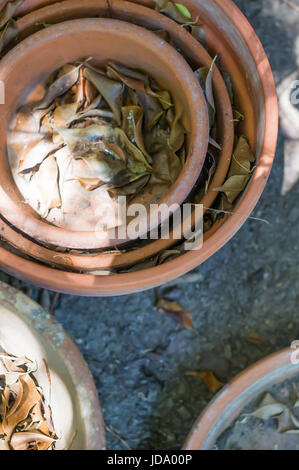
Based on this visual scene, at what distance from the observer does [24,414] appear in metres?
1.25

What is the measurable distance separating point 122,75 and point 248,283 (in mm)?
729

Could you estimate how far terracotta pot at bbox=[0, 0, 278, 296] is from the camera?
116cm

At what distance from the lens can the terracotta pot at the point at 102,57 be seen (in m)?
1.19

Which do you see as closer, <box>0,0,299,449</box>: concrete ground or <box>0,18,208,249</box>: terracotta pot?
<box>0,18,208,249</box>: terracotta pot

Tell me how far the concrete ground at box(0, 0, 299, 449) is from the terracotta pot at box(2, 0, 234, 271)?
0.31 meters

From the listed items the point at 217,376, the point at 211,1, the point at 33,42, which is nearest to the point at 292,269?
the point at 217,376

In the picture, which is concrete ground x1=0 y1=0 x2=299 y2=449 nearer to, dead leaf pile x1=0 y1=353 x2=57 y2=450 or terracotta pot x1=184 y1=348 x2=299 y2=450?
terracotta pot x1=184 y1=348 x2=299 y2=450

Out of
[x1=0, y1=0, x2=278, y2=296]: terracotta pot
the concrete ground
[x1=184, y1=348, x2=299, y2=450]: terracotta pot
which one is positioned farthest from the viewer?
the concrete ground

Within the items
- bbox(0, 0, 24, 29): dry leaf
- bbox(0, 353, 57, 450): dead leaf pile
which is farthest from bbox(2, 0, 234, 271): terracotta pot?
bbox(0, 353, 57, 450): dead leaf pile

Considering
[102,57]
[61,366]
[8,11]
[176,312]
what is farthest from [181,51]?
[61,366]

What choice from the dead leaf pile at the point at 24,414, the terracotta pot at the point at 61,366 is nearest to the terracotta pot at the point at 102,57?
the terracotta pot at the point at 61,366

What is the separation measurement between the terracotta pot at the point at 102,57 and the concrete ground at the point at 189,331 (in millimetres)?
345

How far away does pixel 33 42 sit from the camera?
1.22 metres

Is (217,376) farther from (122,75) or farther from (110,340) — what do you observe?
(122,75)
